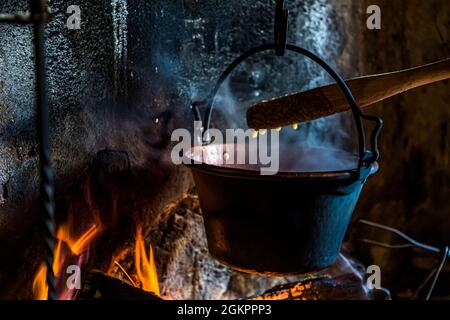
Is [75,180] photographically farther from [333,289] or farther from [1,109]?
[333,289]

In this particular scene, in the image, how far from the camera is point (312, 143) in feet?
12.1

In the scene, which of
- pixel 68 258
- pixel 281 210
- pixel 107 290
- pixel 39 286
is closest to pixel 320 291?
pixel 281 210

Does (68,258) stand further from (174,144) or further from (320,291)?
(320,291)

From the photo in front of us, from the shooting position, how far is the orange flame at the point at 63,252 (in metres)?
2.24

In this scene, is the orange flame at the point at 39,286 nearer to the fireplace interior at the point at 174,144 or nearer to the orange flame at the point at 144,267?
the fireplace interior at the point at 174,144

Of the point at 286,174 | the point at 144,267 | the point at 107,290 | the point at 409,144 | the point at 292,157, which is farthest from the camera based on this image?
the point at 409,144

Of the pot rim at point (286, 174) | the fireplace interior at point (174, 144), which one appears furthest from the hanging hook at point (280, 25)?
the pot rim at point (286, 174)

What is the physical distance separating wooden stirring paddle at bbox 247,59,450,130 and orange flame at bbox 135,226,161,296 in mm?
913

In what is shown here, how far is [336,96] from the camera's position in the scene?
2.27m

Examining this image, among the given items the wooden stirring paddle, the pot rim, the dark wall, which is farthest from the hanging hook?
the dark wall

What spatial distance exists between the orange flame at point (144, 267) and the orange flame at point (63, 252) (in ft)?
1.09

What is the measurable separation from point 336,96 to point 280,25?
0.40m

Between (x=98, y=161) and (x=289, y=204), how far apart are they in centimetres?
96
